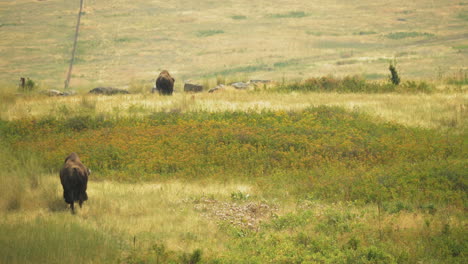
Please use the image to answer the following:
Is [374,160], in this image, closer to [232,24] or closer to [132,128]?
[132,128]

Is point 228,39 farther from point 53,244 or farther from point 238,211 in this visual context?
point 53,244

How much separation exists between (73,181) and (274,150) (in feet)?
23.1

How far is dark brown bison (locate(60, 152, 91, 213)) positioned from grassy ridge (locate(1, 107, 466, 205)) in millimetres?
3138

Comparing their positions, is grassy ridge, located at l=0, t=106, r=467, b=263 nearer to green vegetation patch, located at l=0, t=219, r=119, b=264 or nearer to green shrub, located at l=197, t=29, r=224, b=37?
green vegetation patch, located at l=0, t=219, r=119, b=264

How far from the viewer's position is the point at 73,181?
411 inches

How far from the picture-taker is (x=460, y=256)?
8.79 m

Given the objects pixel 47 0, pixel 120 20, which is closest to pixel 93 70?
pixel 120 20

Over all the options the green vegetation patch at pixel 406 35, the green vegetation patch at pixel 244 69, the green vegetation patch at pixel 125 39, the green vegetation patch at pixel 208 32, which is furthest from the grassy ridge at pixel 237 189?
the green vegetation patch at pixel 208 32

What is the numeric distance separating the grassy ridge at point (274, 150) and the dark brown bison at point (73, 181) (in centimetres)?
314

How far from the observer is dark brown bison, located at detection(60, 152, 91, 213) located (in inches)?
411

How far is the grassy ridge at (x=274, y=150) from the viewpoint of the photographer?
12.7 metres

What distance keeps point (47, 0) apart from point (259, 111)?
59433 millimetres

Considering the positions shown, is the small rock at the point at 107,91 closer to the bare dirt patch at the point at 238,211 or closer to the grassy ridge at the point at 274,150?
the grassy ridge at the point at 274,150

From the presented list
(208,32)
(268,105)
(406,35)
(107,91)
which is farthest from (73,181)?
(406,35)
